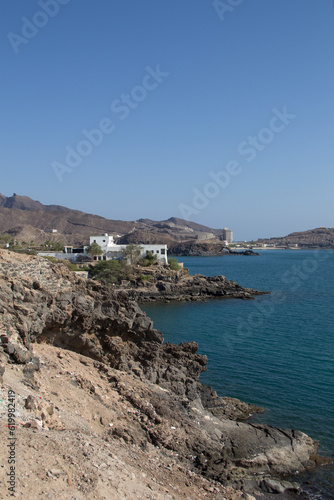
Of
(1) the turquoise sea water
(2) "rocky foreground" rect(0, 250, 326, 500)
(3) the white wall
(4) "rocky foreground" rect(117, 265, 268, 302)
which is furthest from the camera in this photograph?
(3) the white wall

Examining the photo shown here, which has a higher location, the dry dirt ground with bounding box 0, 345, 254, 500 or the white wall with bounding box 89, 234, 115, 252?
the white wall with bounding box 89, 234, 115, 252

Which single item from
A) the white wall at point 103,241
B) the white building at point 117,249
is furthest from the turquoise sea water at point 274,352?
the white wall at point 103,241

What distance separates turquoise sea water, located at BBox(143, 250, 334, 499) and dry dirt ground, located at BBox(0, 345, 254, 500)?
14.2 feet

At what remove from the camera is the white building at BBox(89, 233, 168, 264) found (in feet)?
202

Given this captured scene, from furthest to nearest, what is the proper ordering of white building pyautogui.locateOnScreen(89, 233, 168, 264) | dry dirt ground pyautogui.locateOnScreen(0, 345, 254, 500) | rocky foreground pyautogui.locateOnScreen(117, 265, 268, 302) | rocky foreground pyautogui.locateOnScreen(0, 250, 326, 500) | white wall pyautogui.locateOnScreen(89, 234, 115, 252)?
white wall pyautogui.locateOnScreen(89, 234, 115, 252), white building pyautogui.locateOnScreen(89, 233, 168, 264), rocky foreground pyautogui.locateOnScreen(117, 265, 268, 302), rocky foreground pyautogui.locateOnScreen(0, 250, 326, 500), dry dirt ground pyautogui.locateOnScreen(0, 345, 254, 500)

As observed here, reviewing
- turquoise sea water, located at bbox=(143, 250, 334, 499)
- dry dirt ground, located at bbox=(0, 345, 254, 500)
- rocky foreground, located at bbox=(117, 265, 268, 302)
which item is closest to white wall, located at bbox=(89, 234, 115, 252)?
rocky foreground, located at bbox=(117, 265, 268, 302)

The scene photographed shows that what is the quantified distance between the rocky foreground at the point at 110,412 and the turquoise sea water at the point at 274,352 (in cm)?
130

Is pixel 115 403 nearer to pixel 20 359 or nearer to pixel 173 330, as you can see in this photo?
pixel 20 359

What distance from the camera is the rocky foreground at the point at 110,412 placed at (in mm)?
7355

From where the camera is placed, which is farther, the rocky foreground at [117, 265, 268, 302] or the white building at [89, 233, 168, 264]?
the white building at [89, 233, 168, 264]

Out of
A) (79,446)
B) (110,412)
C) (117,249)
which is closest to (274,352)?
(110,412)

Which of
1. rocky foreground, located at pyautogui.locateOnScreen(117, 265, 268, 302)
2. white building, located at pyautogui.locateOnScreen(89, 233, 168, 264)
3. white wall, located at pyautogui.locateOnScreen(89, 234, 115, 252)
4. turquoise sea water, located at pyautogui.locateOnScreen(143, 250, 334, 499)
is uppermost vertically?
white wall, located at pyautogui.locateOnScreen(89, 234, 115, 252)

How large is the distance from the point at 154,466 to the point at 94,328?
514cm

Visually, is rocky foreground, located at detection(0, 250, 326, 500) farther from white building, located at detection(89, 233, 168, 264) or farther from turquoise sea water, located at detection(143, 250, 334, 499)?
white building, located at detection(89, 233, 168, 264)
